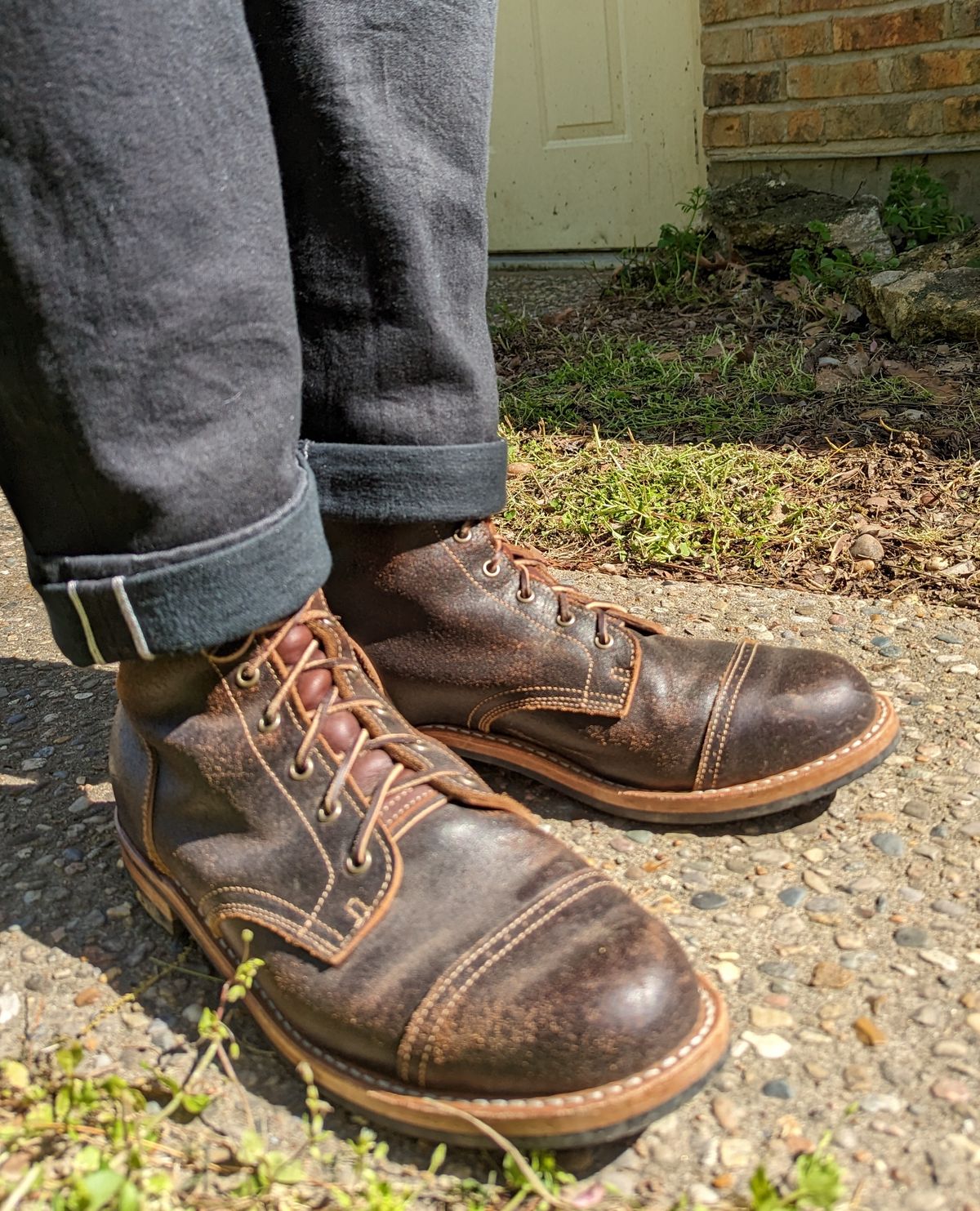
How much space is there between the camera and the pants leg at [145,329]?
83cm

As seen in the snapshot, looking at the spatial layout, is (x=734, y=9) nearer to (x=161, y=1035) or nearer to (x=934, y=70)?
(x=934, y=70)

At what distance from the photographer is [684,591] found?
2025 mm

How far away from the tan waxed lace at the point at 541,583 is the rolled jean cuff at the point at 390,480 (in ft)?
0.21

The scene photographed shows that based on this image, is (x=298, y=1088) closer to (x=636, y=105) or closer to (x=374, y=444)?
(x=374, y=444)

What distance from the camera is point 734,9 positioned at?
389 centimetres

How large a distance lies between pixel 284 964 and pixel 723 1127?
1.33 ft

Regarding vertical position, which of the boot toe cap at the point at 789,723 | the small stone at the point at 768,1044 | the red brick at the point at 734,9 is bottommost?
the small stone at the point at 768,1044

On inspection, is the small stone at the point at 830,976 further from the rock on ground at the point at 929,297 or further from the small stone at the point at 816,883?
the rock on ground at the point at 929,297

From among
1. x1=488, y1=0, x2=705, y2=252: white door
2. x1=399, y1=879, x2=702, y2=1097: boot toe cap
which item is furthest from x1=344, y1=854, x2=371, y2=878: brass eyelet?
x1=488, y1=0, x2=705, y2=252: white door

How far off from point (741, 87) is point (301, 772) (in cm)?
374

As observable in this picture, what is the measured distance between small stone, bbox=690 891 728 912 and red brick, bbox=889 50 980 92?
3.28 m

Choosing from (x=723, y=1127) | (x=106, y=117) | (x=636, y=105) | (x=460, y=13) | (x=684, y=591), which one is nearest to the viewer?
(x=106, y=117)

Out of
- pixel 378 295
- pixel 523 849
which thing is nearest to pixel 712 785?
pixel 523 849

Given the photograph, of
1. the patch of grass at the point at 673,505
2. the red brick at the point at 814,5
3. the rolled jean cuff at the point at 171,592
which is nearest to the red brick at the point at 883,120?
the red brick at the point at 814,5
